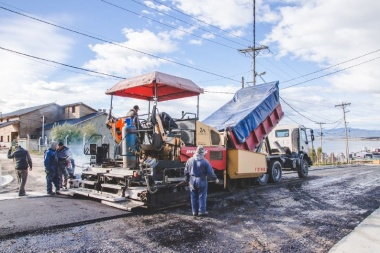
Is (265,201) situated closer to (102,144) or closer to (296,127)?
(102,144)

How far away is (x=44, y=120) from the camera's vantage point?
151 feet

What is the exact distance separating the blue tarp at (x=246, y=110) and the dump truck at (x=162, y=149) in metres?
0.03

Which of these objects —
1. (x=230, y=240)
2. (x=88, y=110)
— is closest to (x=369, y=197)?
(x=230, y=240)

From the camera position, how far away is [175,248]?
14.7 feet

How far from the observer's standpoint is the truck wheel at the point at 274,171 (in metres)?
12.3

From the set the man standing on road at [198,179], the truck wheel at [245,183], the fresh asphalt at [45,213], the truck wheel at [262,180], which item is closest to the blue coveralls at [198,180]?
the man standing on road at [198,179]

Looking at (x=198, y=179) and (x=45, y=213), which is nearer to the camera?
(x=45, y=213)

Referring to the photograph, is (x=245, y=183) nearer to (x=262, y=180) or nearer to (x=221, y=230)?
(x=262, y=180)

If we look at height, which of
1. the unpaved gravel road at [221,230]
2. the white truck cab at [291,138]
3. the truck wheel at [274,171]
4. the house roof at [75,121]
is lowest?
the unpaved gravel road at [221,230]

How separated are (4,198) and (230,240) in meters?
6.31

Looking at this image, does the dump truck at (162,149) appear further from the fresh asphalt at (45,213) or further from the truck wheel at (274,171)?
the truck wheel at (274,171)

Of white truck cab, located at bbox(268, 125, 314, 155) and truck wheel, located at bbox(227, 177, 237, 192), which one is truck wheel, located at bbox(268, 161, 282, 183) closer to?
white truck cab, located at bbox(268, 125, 314, 155)

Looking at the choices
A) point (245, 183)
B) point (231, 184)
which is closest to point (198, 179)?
point (231, 184)

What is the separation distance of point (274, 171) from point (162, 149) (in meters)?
6.04
